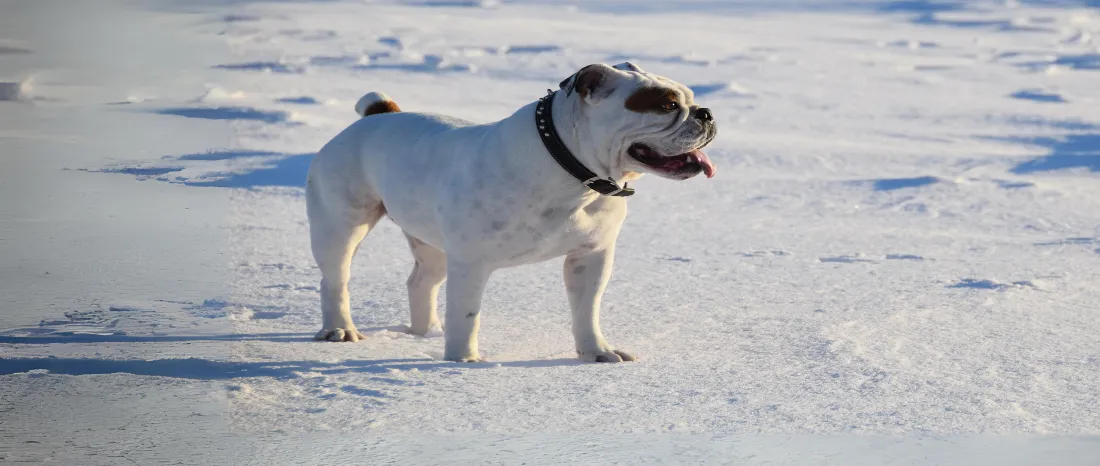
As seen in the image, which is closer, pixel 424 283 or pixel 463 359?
pixel 463 359

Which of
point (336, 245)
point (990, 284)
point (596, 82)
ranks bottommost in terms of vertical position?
point (990, 284)

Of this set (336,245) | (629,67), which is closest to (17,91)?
(336,245)

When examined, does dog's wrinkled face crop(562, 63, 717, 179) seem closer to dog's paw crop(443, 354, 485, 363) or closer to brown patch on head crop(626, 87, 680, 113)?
brown patch on head crop(626, 87, 680, 113)

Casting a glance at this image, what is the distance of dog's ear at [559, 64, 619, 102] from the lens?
4012 millimetres

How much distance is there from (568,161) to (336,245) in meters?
1.24

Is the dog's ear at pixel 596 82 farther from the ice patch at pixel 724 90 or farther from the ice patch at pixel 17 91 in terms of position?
the ice patch at pixel 724 90

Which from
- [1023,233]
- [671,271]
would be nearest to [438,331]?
[671,271]

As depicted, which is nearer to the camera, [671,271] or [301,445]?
[301,445]

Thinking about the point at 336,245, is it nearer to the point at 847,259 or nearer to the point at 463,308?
the point at 463,308

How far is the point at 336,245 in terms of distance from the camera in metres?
4.97

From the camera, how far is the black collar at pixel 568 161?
13.6ft

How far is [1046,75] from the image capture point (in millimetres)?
13820

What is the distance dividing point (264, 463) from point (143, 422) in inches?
20.2

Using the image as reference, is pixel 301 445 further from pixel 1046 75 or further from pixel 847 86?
pixel 1046 75
